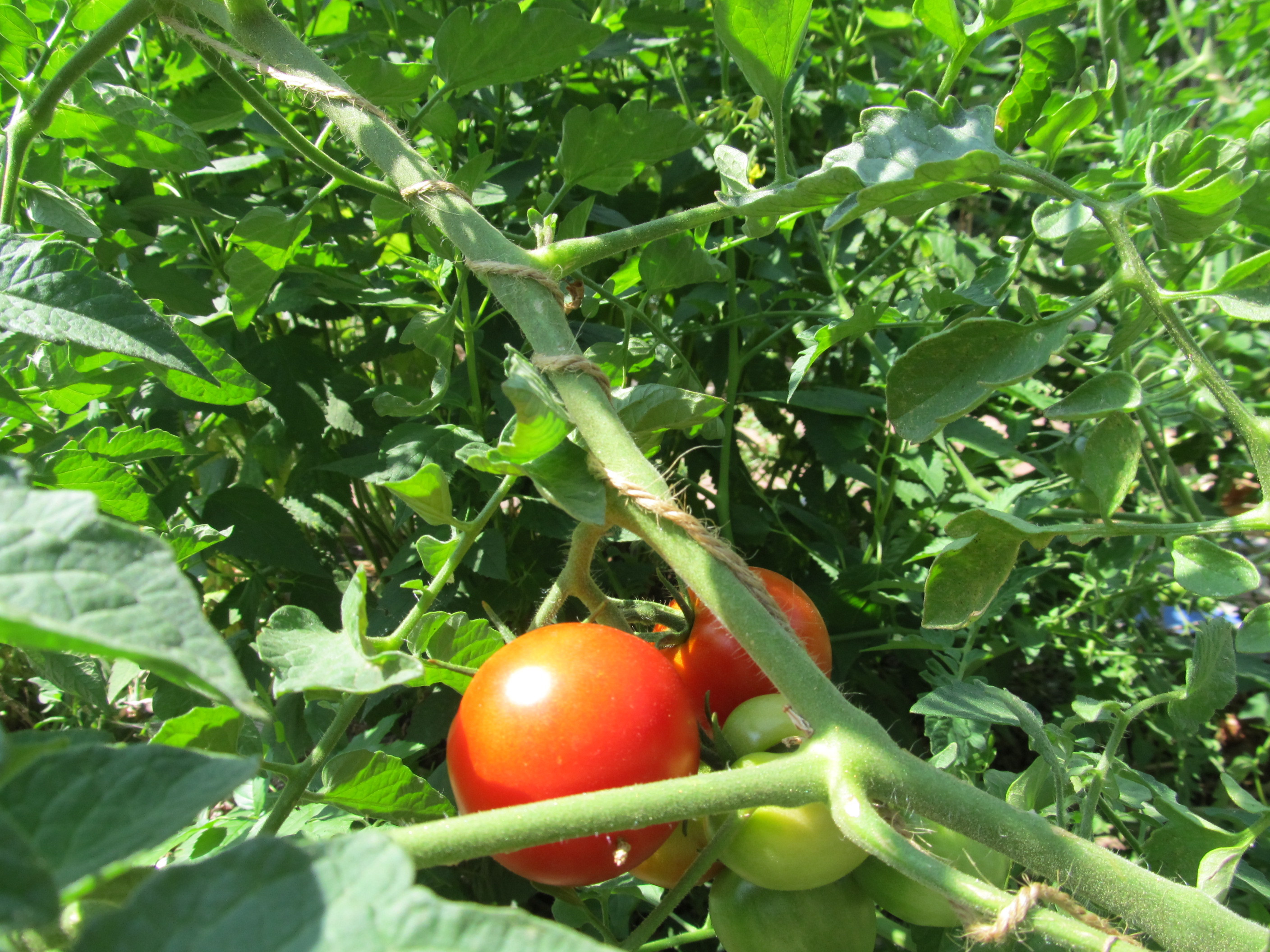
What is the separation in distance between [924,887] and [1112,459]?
30cm

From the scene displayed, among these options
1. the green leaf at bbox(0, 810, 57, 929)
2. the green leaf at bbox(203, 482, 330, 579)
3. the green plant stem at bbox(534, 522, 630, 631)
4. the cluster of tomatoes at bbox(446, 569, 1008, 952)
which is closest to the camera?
the green leaf at bbox(0, 810, 57, 929)

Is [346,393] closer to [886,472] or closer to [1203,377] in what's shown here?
[886,472]

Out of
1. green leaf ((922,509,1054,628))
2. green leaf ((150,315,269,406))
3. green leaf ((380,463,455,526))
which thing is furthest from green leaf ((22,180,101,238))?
green leaf ((922,509,1054,628))

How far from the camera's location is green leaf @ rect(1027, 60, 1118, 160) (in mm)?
571

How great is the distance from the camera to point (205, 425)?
105cm

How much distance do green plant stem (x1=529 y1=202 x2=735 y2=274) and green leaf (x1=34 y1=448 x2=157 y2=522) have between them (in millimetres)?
355

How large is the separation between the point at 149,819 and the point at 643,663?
1.08ft

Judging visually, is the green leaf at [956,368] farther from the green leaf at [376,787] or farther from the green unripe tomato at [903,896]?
the green leaf at [376,787]

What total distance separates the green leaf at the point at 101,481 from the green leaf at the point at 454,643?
240mm

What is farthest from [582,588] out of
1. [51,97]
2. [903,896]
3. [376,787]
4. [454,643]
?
[51,97]

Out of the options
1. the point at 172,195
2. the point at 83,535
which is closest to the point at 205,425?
the point at 172,195

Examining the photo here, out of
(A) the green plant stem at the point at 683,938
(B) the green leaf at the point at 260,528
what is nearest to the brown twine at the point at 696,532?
(A) the green plant stem at the point at 683,938

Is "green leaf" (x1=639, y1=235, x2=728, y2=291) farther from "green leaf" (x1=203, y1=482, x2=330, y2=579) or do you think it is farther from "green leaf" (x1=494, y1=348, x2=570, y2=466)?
"green leaf" (x1=203, y1=482, x2=330, y2=579)

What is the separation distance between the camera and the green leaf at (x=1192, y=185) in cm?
50
